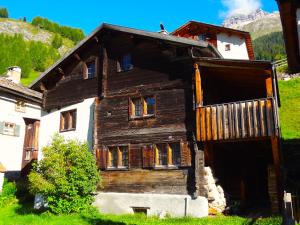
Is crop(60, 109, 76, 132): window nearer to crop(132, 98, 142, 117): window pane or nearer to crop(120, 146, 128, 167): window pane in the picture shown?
crop(120, 146, 128, 167): window pane

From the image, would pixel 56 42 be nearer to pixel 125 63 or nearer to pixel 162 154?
pixel 125 63

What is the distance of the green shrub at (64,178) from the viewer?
60.4 ft

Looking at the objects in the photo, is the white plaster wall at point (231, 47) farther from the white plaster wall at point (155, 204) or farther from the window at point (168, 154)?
the white plaster wall at point (155, 204)

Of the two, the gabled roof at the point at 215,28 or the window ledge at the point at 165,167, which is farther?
the gabled roof at the point at 215,28

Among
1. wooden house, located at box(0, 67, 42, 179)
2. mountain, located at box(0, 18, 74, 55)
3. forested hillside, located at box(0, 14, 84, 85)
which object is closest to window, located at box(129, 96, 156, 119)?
wooden house, located at box(0, 67, 42, 179)

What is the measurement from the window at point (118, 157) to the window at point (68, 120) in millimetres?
3280

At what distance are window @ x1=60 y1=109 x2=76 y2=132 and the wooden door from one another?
5.72 meters

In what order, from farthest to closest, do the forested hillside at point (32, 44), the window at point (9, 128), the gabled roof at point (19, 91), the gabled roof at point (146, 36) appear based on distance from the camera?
the forested hillside at point (32, 44), the window at point (9, 128), the gabled roof at point (19, 91), the gabled roof at point (146, 36)

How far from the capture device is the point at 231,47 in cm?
3834

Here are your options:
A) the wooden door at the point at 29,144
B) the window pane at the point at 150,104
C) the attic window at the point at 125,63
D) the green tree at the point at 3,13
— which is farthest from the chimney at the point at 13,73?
the green tree at the point at 3,13

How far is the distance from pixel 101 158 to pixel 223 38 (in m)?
23.1

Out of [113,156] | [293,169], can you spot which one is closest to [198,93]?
[113,156]

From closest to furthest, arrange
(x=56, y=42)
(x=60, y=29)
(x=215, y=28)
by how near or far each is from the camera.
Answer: (x=215, y=28)
(x=56, y=42)
(x=60, y=29)

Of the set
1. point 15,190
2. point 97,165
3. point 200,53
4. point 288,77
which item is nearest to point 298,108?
point 288,77
